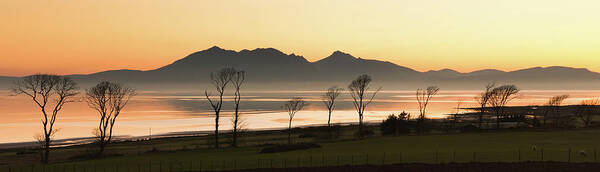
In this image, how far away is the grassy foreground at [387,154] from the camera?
182ft

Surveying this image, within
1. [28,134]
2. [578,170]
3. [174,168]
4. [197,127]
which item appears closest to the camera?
[578,170]

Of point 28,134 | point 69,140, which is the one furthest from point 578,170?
point 28,134

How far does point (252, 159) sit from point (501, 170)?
2838cm

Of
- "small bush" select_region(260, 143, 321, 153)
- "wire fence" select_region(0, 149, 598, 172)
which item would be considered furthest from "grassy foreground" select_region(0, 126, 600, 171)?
"small bush" select_region(260, 143, 321, 153)

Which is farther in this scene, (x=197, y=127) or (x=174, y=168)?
(x=197, y=127)

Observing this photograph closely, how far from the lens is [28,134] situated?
115188 mm

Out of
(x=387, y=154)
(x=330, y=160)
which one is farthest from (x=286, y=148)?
(x=387, y=154)

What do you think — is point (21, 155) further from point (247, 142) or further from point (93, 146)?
point (247, 142)

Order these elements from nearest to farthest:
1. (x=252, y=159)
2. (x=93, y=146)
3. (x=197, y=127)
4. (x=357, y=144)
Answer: (x=252, y=159)
(x=357, y=144)
(x=93, y=146)
(x=197, y=127)

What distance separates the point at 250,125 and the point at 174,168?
83803 mm

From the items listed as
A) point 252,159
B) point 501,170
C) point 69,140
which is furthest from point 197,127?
point 501,170

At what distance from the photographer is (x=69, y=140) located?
343 feet

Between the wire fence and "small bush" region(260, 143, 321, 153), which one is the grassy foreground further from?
"small bush" region(260, 143, 321, 153)

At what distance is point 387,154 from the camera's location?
6012cm
